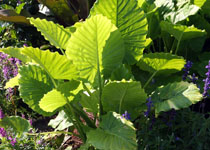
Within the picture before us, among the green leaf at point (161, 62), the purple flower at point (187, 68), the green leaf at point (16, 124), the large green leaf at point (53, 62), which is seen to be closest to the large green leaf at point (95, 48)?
the large green leaf at point (53, 62)

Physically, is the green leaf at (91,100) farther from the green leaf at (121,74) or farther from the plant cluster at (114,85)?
the green leaf at (121,74)

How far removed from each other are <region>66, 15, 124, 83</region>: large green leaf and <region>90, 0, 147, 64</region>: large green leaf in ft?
0.61

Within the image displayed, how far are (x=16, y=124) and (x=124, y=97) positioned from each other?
0.86 metres

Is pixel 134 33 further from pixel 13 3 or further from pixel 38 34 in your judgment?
pixel 13 3

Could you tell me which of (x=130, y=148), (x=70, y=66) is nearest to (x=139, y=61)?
(x=70, y=66)

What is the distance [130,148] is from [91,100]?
48 cm

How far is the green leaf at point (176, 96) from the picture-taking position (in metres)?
1.62

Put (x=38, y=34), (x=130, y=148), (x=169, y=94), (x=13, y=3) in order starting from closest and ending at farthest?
(x=130, y=148) → (x=169, y=94) → (x=38, y=34) → (x=13, y=3)

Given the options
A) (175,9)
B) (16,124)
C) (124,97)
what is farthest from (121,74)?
(175,9)

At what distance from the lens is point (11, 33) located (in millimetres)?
3824

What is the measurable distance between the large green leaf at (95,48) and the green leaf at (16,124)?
2.02 ft

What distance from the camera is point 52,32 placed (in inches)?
74.9

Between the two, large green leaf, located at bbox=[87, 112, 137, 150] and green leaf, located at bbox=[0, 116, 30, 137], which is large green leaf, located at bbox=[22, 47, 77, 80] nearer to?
large green leaf, located at bbox=[87, 112, 137, 150]

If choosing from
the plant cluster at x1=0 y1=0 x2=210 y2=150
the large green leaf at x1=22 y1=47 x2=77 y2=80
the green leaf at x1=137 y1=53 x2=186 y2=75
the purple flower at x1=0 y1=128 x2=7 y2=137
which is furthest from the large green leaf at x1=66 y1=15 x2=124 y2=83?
the purple flower at x1=0 y1=128 x2=7 y2=137
